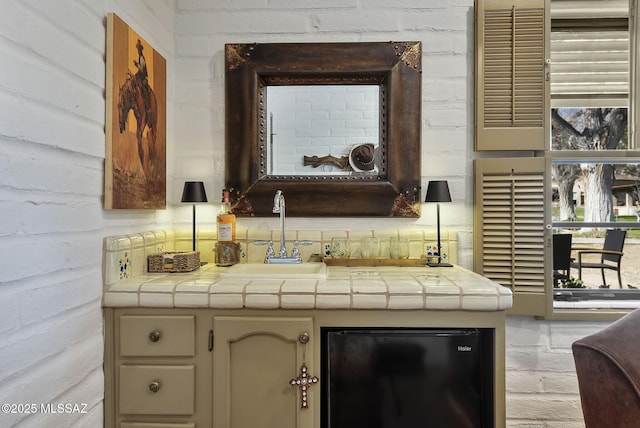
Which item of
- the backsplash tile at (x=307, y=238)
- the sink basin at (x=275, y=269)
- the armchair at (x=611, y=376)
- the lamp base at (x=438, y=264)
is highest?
the backsplash tile at (x=307, y=238)

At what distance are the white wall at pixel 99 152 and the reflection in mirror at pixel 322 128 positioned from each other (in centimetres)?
27

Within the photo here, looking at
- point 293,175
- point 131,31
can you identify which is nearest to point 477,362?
point 293,175

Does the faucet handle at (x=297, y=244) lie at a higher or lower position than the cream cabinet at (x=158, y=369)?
higher

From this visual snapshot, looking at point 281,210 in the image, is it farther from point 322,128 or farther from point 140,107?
point 140,107

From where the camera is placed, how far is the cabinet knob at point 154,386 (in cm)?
153

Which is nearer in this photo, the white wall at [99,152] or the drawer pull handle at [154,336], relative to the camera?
the white wall at [99,152]

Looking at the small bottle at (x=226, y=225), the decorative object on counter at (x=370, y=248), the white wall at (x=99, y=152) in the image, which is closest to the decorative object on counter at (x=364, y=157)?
the white wall at (x=99, y=152)

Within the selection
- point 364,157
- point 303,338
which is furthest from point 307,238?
point 303,338

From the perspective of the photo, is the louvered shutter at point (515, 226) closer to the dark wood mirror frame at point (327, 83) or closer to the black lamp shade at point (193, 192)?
the dark wood mirror frame at point (327, 83)

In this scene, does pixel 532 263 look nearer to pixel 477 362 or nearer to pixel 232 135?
pixel 477 362

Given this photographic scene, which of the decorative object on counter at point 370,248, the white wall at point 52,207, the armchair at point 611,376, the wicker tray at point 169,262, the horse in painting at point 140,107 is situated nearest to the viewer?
the armchair at point 611,376

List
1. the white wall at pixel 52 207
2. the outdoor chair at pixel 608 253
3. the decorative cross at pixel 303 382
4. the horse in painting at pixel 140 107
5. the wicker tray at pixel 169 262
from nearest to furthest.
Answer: the white wall at pixel 52 207, the decorative cross at pixel 303 382, the horse in painting at pixel 140 107, the wicker tray at pixel 169 262, the outdoor chair at pixel 608 253

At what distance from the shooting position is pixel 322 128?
216 centimetres

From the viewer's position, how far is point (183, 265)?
1.85 meters
